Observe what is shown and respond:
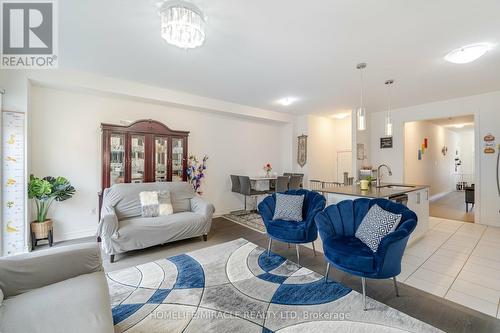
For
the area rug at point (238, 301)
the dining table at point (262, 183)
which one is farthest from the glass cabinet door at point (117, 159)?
the dining table at point (262, 183)

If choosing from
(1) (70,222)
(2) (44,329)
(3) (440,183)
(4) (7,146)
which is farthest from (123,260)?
(3) (440,183)

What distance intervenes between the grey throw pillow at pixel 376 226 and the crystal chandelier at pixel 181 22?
241cm

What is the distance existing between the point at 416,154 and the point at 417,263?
500 cm

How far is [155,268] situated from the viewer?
262 cm

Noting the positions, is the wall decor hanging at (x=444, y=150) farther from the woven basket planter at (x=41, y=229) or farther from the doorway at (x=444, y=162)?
the woven basket planter at (x=41, y=229)

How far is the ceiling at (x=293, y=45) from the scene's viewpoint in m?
2.01

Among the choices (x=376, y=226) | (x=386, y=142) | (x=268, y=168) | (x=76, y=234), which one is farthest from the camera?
(x=268, y=168)

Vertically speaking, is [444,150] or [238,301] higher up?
[444,150]

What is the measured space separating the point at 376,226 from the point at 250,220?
9.60 ft

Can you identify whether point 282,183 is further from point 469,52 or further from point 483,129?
point 483,129

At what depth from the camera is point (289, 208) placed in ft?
9.91

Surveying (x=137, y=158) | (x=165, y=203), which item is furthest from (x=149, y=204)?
(x=137, y=158)

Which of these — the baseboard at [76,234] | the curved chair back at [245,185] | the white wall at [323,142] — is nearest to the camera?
the baseboard at [76,234]

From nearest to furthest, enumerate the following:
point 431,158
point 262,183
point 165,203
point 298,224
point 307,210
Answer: point 298,224
point 307,210
point 165,203
point 262,183
point 431,158
